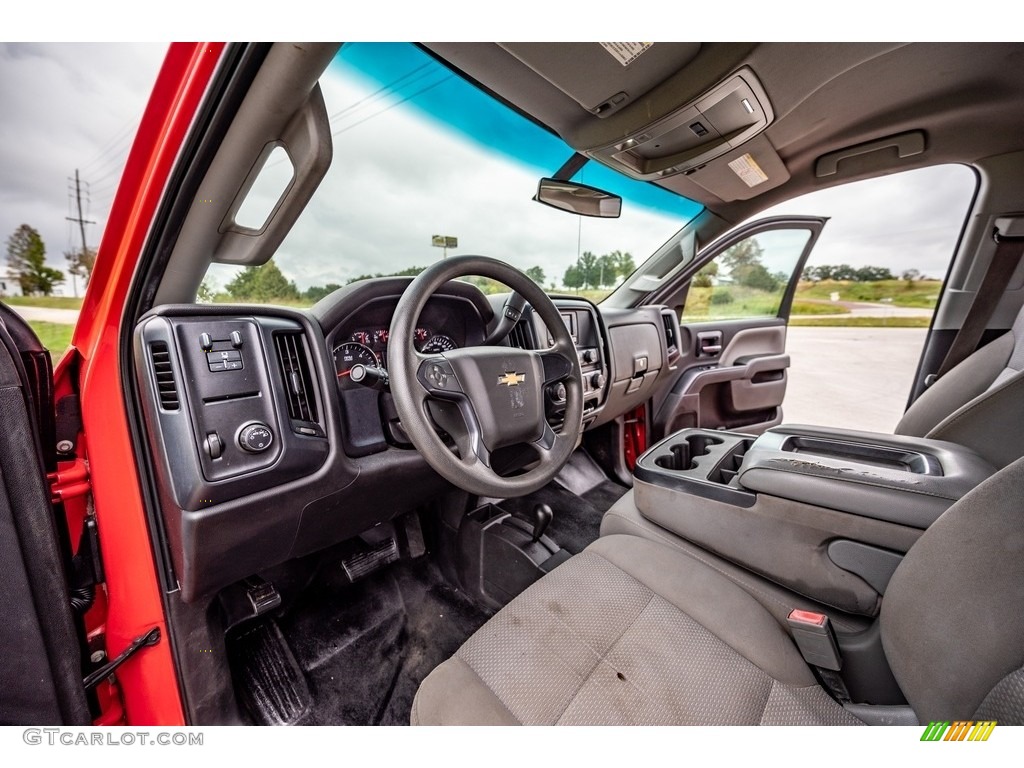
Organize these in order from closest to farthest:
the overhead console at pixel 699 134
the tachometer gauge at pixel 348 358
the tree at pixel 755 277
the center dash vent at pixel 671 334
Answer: the tachometer gauge at pixel 348 358
the overhead console at pixel 699 134
the center dash vent at pixel 671 334
the tree at pixel 755 277

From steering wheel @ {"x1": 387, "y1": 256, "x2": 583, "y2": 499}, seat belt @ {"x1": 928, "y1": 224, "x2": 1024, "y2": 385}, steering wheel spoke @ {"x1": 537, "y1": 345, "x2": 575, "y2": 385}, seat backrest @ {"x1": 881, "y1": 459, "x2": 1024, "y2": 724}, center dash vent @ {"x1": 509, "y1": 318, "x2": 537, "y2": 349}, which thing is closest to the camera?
seat backrest @ {"x1": 881, "y1": 459, "x2": 1024, "y2": 724}

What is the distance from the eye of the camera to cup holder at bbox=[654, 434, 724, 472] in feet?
4.60

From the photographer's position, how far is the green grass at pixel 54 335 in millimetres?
829

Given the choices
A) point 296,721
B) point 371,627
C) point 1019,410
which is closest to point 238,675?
point 296,721

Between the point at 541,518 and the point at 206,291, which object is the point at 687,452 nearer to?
the point at 541,518

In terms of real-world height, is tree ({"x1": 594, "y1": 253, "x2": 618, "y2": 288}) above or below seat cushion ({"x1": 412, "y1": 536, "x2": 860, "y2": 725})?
above

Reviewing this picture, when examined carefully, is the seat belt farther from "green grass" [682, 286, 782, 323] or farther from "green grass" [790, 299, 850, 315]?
"green grass" [682, 286, 782, 323]

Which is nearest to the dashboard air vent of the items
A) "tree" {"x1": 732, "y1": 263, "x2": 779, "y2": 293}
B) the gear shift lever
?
the gear shift lever

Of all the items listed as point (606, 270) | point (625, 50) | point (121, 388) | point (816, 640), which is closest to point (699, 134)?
point (625, 50)

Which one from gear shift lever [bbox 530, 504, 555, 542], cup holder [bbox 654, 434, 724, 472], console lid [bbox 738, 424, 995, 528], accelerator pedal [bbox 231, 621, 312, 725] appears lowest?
accelerator pedal [bbox 231, 621, 312, 725]

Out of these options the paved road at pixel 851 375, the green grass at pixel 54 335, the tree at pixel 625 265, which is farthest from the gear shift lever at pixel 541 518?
the paved road at pixel 851 375

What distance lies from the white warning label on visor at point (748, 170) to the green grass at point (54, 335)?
2.13 meters

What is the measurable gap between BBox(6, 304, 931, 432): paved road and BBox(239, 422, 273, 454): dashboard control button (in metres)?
2.55
